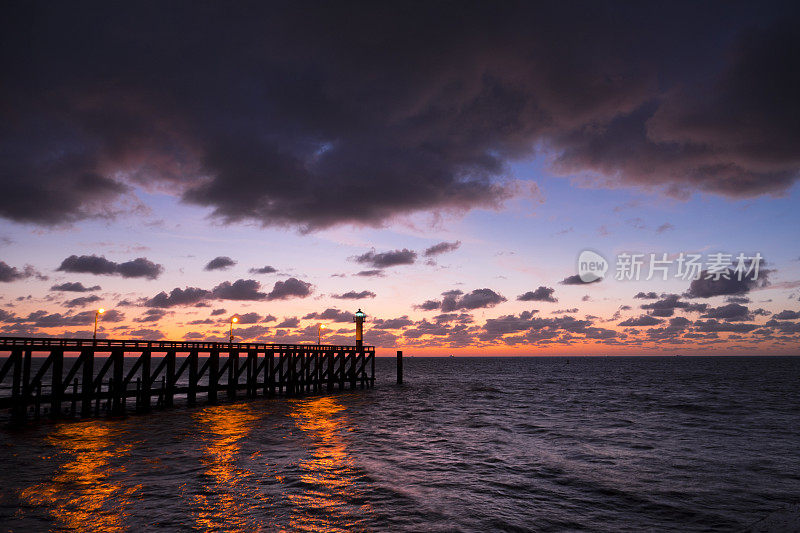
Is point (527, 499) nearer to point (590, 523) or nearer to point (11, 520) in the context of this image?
point (590, 523)

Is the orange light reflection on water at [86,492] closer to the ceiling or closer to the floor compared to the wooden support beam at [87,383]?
closer to the floor

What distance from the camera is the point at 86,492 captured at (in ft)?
45.2

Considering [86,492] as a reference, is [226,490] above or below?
below

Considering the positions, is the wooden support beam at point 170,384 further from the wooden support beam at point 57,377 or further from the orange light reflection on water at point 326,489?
the orange light reflection on water at point 326,489

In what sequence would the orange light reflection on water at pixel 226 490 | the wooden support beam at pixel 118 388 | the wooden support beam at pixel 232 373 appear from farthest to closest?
the wooden support beam at pixel 232 373
the wooden support beam at pixel 118 388
the orange light reflection on water at pixel 226 490

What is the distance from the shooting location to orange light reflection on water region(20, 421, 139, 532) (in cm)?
1159

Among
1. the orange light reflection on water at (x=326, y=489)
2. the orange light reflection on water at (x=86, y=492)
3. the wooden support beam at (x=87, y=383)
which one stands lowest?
the orange light reflection on water at (x=326, y=489)

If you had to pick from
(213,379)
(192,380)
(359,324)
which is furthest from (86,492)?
(359,324)

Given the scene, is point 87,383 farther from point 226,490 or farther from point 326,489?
point 326,489

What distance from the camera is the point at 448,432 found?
1069 inches

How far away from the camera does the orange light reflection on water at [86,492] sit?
1159cm

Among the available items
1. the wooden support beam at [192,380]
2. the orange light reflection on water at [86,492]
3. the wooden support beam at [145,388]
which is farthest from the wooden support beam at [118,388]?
the orange light reflection on water at [86,492]

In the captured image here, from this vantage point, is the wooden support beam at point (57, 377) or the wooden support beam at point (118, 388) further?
the wooden support beam at point (118, 388)

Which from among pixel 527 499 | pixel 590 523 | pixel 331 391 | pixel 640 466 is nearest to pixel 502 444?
pixel 640 466
